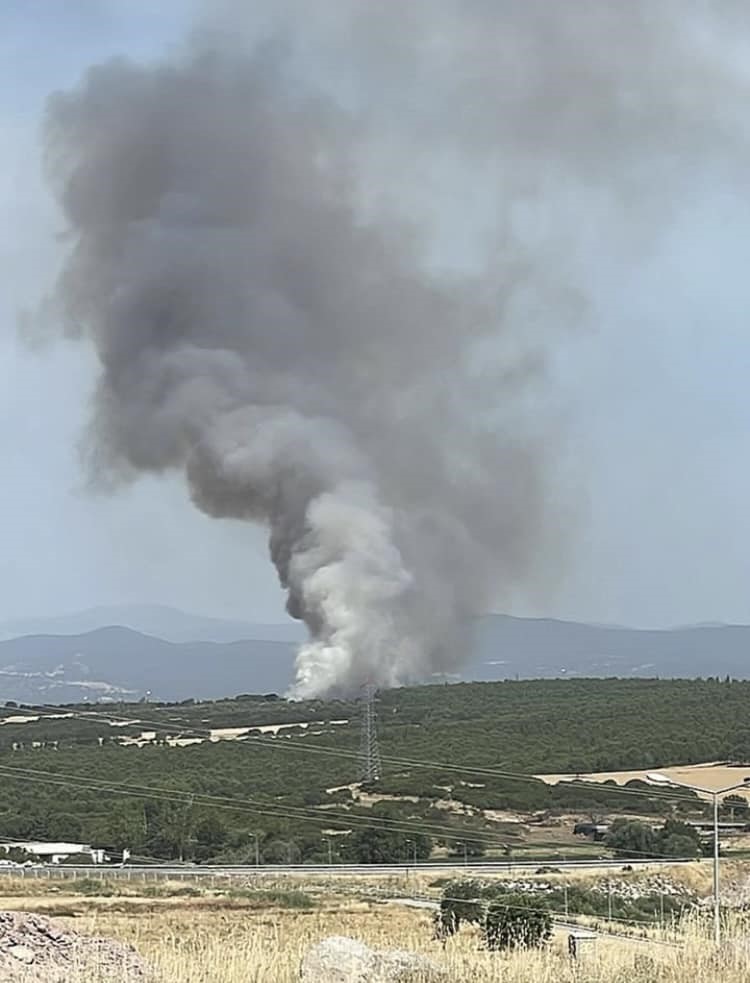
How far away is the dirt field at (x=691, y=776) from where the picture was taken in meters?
40.1

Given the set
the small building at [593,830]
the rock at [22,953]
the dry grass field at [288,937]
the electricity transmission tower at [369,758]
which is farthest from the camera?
the electricity transmission tower at [369,758]

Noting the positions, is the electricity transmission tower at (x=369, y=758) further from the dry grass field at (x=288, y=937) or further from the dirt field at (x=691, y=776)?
the dry grass field at (x=288, y=937)

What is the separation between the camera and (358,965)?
30.9ft

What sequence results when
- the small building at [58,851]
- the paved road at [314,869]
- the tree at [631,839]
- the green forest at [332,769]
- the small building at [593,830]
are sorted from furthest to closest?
the small building at [593,830] → the green forest at [332,769] → the tree at [631,839] → the small building at [58,851] → the paved road at [314,869]

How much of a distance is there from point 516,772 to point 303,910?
20.2 m

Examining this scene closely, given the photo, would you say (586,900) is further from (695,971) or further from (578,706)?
(578,706)

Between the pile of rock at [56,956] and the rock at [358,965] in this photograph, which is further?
the rock at [358,965]

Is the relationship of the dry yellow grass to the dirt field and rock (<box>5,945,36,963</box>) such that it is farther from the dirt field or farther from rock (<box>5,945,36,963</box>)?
the dirt field

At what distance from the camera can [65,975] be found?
7.91 metres

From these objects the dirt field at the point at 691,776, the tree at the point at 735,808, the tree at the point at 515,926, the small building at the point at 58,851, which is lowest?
the small building at the point at 58,851

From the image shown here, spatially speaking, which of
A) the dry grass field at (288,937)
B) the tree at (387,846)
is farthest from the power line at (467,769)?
the dry grass field at (288,937)

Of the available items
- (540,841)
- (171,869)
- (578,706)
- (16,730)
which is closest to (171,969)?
(171,869)

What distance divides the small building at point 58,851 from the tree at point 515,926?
18438 millimetres

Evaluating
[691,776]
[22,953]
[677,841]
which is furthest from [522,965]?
[691,776]
